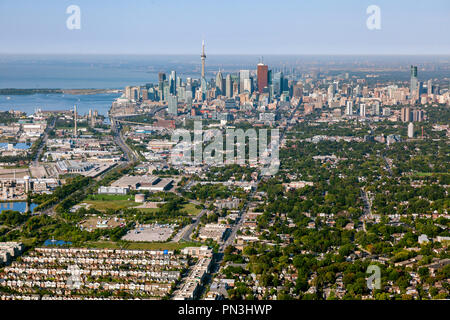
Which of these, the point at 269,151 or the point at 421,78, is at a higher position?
the point at 421,78

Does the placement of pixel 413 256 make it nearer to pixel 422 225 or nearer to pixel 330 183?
pixel 422 225

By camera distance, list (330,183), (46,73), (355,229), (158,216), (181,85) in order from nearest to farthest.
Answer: (355,229), (158,216), (330,183), (181,85), (46,73)

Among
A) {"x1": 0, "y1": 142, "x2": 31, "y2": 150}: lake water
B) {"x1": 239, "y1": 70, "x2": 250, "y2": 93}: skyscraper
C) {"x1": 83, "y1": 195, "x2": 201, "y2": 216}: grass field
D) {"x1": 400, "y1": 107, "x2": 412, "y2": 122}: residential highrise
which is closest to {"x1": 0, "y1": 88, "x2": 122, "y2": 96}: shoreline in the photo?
{"x1": 239, "y1": 70, "x2": 250, "y2": 93}: skyscraper

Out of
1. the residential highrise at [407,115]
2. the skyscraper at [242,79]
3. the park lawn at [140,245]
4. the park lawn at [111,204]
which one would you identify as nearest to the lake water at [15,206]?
the park lawn at [111,204]

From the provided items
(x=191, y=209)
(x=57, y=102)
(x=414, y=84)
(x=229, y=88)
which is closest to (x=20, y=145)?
(x=191, y=209)

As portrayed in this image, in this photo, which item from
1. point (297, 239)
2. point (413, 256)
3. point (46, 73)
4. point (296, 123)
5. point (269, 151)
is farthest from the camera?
point (46, 73)

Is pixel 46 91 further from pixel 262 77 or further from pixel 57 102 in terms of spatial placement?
pixel 262 77

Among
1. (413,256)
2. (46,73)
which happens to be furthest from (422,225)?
(46,73)
